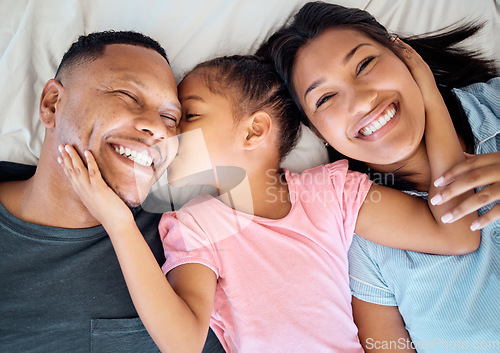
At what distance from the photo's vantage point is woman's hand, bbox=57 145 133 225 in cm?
110

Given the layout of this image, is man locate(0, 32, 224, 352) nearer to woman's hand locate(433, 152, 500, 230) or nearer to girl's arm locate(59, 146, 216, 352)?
girl's arm locate(59, 146, 216, 352)

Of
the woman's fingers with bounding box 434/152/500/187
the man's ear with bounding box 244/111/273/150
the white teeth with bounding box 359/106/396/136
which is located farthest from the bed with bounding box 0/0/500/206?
the woman's fingers with bounding box 434/152/500/187

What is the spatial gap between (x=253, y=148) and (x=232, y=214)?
0.24 m

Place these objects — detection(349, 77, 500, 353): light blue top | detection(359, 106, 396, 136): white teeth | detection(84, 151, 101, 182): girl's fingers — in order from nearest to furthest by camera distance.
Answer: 1. detection(84, 151, 101, 182): girl's fingers
2. detection(349, 77, 500, 353): light blue top
3. detection(359, 106, 396, 136): white teeth

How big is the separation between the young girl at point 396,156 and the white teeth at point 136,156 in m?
0.57

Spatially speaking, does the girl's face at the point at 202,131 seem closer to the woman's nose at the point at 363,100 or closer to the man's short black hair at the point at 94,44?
the man's short black hair at the point at 94,44

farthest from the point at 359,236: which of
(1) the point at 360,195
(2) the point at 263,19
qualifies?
(2) the point at 263,19

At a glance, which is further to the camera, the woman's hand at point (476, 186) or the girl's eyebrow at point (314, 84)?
the girl's eyebrow at point (314, 84)

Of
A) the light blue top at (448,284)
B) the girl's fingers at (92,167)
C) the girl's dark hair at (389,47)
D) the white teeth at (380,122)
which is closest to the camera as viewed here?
the girl's fingers at (92,167)

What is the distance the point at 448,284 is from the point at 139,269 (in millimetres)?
931

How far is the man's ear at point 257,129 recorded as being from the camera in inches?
55.7

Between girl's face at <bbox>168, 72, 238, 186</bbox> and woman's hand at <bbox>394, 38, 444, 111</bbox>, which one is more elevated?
woman's hand at <bbox>394, 38, 444, 111</bbox>

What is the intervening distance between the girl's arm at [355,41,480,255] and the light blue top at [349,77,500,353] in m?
0.05

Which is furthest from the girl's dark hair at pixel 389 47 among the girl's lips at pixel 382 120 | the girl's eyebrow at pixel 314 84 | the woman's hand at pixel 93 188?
the woman's hand at pixel 93 188
